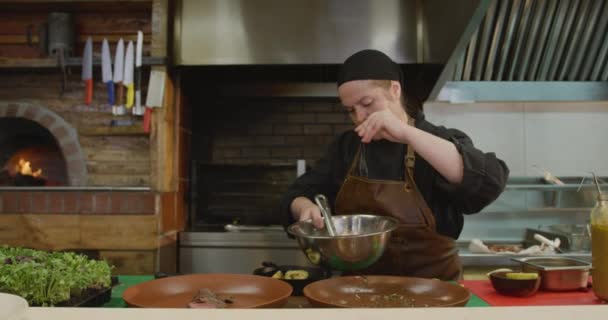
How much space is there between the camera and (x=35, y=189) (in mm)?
3381

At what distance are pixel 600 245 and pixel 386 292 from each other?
0.59 meters

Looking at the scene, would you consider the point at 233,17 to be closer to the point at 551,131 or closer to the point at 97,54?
the point at 97,54

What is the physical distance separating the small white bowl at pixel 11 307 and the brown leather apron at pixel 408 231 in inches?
53.7

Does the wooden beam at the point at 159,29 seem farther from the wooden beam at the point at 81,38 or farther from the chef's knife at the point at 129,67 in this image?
the wooden beam at the point at 81,38

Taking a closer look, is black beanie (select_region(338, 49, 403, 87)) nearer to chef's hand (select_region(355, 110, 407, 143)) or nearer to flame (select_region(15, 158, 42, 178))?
chef's hand (select_region(355, 110, 407, 143))

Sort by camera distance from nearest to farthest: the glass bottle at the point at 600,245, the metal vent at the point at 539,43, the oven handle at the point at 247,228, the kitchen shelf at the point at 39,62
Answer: the glass bottle at the point at 600,245 < the metal vent at the point at 539,43 < the kitchen shelf at the point at 39,62 < the oven handle at the point at 247,228

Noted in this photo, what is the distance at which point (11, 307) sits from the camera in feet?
1.96

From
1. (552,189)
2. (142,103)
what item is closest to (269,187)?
(142,103)

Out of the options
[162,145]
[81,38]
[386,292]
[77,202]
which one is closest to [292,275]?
[386,292]

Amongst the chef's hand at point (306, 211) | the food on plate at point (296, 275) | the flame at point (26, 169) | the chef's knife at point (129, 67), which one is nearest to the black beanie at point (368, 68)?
the chef's hand at point (306, 211)

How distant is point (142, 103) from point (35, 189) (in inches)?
36.5

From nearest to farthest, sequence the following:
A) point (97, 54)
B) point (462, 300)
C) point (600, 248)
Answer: point (462, 300) < point (600, 248) < point (97, 54)

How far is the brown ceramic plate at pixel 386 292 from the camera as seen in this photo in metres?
1.23

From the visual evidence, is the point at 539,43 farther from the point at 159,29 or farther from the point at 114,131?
the point at 114,131
